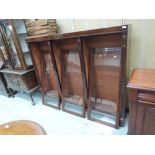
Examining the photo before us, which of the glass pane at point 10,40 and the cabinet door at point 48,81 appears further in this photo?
the cabinet door at point 48,81

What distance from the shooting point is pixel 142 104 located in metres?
1.22

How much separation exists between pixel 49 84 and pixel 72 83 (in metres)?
0.64

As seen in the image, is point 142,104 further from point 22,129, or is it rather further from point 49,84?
point 49,84

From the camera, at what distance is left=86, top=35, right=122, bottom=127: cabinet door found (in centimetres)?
178

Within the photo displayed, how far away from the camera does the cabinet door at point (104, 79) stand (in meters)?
1.78

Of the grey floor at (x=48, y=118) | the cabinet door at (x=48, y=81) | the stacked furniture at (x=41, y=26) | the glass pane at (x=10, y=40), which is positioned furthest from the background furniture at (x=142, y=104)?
the glass pane at (x=10, y=40)

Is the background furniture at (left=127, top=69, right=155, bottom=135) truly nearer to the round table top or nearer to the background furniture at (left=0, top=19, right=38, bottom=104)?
the round table top

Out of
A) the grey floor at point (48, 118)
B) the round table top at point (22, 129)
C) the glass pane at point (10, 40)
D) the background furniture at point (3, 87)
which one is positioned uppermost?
the glass pane at point (10, 40)

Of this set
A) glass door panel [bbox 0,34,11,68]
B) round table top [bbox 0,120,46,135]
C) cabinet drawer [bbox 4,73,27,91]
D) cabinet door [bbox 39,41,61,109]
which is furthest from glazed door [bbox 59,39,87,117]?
glass door panel [bbox 0,34,11,68]

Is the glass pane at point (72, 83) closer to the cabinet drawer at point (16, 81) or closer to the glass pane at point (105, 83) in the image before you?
the glass pane at point (105, 83)

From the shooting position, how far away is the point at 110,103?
208cm

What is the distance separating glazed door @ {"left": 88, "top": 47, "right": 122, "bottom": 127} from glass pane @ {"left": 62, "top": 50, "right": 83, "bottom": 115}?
25 centimetres

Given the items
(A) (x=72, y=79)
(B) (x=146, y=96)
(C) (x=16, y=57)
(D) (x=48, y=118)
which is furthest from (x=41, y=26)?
(B) (x=146, y=96)

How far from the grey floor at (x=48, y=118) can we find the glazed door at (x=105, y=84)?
0.13m
